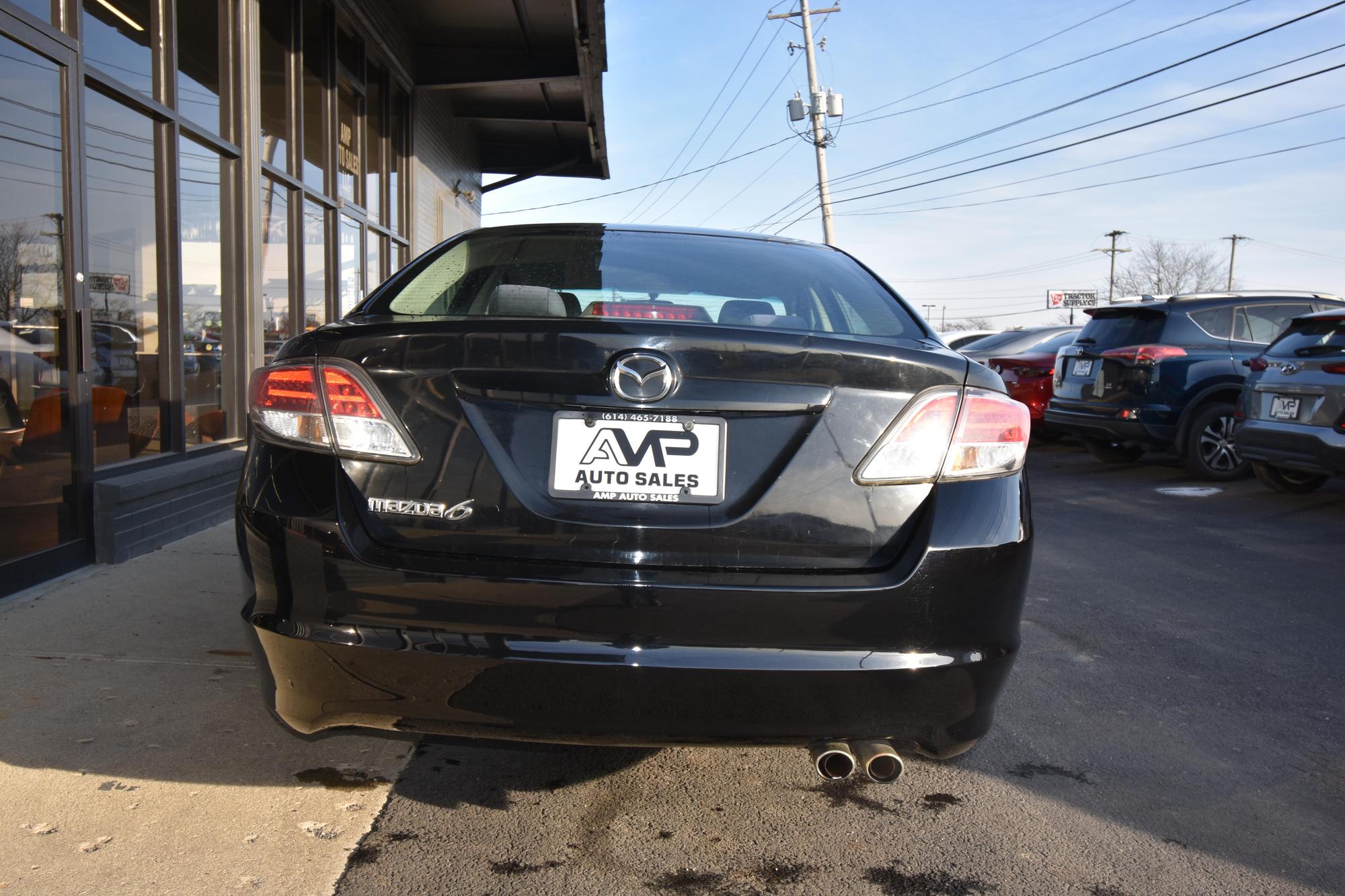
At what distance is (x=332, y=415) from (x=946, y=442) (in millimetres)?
1293

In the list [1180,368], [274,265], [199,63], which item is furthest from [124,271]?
[1180,368]

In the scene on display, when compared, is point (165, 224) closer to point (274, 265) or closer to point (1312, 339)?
point (274, 265)

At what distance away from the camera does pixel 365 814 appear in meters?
2.73

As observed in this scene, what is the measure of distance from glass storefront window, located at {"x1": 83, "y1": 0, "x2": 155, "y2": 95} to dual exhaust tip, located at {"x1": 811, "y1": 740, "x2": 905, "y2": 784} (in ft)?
17.1

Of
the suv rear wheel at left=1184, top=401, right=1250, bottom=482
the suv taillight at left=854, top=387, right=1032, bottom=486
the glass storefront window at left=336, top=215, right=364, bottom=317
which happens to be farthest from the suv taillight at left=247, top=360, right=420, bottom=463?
the suv rear wheel at left=1184, top=401, right=1250, bottom=482

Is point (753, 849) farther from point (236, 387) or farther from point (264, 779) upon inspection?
point (236, 387)

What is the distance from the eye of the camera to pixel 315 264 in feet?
32.7

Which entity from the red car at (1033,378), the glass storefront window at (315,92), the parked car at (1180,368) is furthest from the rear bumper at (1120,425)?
the glass storefront window at (315,92)

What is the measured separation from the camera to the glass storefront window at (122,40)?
562 centimetres

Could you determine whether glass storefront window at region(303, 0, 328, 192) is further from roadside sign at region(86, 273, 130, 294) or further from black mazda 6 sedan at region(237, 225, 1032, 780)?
black mazda 6 sedan at region(237, 225, 1032, 780)

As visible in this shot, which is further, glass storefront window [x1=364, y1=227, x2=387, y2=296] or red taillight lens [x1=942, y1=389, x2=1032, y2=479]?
glass storefront window [x1=364, y1=227, x2=387, y2=296]

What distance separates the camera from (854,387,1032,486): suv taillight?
2240mm

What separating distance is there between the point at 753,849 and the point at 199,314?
586cm

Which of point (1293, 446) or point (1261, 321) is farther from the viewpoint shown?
point (1261, 321)
